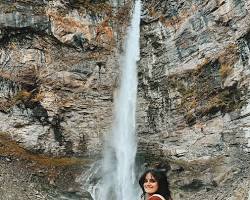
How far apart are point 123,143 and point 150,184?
802 inches

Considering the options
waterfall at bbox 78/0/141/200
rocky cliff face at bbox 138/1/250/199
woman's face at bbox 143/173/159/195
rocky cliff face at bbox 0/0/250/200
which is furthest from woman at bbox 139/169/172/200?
waterfall at bbox 78/0/141/200

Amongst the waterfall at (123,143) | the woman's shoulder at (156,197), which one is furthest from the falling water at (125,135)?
the woman's shoulder at (156,197)

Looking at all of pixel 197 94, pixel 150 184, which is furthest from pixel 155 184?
pixel 197 94

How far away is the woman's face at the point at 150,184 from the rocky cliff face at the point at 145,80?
16196mm

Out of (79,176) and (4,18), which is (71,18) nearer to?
(4,18)

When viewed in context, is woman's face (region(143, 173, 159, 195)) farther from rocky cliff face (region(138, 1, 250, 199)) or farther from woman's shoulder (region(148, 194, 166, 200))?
rocky cliff face (region(138, 1, 250, 199))

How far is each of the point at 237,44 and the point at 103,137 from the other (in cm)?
878

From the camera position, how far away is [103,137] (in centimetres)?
2700

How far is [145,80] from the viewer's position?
91.7 feet

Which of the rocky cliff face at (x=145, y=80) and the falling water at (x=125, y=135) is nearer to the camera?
the rocky cliff face at (x=145, y=80)

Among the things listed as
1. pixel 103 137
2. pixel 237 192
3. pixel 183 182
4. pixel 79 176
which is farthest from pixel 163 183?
pixel 103 137

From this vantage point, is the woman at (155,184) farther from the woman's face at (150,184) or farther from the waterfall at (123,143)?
the waterfall at (123,143)

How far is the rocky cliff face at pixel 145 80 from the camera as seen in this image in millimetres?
23141

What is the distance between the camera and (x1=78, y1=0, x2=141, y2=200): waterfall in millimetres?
23062
